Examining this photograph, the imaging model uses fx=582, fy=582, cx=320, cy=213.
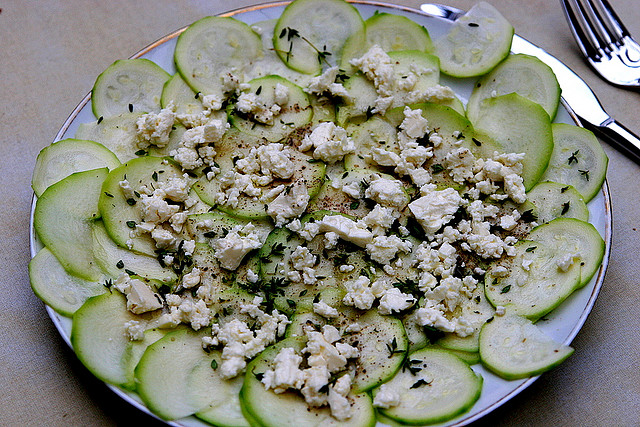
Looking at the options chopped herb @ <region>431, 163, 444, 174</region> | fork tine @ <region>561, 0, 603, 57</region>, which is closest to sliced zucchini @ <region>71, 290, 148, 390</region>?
chopped herb @ <region>431, 163, 444, 174</region>

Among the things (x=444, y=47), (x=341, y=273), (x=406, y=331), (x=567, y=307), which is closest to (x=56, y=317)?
(x=341, y=273)

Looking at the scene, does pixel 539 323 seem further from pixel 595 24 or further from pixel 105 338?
pixel 595 24

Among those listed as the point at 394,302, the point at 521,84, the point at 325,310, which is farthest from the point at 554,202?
the point at 325,310

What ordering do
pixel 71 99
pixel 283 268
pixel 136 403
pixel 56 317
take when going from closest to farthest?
1. pixel 136 403
2. pixel 56 317
3. pixel 283 268
4. pixel 71 99

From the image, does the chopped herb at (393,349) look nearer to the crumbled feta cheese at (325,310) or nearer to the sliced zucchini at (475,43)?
the crumbled feta cheese at (325,310)

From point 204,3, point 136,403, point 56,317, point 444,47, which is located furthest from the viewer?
point 204,3

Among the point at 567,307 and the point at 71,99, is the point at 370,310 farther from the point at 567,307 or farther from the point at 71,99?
the point at 71,99

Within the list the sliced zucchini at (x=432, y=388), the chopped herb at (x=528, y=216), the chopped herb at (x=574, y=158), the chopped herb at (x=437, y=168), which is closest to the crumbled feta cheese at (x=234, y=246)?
the sliced zucchini at (x=432, y=388)
